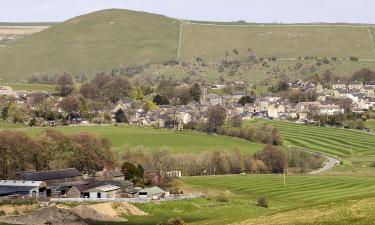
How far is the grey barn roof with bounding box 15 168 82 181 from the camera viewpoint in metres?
77.6

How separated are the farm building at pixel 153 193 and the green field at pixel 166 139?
1113 inches

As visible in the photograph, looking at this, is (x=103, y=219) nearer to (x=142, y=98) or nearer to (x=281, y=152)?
(x=281, y=152)

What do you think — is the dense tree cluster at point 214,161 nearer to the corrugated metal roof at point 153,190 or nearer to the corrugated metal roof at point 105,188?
the corrugated metal roof at point 153,190

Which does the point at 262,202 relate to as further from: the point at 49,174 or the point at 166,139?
the point at 166,139

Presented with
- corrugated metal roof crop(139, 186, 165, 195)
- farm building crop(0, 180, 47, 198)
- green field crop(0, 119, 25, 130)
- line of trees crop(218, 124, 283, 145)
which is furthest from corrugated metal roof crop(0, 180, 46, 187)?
green field crop(0, 119, 25, 130)

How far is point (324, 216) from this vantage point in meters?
37.1

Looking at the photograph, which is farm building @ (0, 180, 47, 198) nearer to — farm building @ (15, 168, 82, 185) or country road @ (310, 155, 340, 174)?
farm building @ (15, 168, 82, 185)

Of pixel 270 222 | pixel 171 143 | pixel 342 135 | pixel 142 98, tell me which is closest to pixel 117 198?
pixel 270 222

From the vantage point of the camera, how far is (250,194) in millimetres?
74562

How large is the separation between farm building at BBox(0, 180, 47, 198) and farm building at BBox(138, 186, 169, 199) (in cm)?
858

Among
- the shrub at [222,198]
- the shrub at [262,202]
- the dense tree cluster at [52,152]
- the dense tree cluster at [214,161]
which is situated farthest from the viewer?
the dense tree cluster at [214,161]

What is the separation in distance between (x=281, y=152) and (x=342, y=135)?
2408 cm

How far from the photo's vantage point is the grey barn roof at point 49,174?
77625 mm

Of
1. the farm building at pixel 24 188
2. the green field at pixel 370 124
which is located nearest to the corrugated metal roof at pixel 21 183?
the farm building at pixel 24 188
